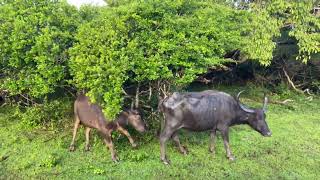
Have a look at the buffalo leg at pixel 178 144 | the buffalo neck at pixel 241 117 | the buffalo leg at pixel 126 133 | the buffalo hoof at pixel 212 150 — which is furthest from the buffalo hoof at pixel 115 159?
the buffalo neck at pixel 241 117

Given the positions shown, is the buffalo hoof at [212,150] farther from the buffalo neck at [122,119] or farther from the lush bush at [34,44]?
the lush bush at [34,44]

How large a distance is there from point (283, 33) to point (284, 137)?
5047 millimetres

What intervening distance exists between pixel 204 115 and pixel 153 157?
4.82 ft

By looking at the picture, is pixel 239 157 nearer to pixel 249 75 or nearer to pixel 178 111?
pixel 178 111

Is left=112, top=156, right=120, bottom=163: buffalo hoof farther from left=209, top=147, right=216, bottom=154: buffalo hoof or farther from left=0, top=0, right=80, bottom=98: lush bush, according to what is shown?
left=209, top=147, right=216, bottom=154: buffalo hoof

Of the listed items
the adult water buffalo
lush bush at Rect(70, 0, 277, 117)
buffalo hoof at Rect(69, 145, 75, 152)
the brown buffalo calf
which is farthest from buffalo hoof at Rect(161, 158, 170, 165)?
buffalo hoof at Rect(69, 145, 75, 152)

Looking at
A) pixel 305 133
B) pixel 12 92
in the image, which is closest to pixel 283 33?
pixel 305 133

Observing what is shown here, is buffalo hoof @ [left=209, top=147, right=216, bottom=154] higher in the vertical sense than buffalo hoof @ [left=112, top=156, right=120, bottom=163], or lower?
lower

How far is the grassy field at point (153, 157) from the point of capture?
8078 mm

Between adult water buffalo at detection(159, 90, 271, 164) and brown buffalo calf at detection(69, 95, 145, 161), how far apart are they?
639 mm

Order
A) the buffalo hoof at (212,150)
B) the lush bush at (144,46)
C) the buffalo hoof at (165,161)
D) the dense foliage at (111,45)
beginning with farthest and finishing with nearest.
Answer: the buffalo hoof at (212,150)
the buffalo hoof at (165,161)
the dense foliage at (111,45)
the lush bush at (144,46)

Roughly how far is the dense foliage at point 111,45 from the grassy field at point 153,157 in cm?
120

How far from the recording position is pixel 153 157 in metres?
8.75

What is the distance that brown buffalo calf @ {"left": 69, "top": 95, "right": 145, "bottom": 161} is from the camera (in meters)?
8.63
